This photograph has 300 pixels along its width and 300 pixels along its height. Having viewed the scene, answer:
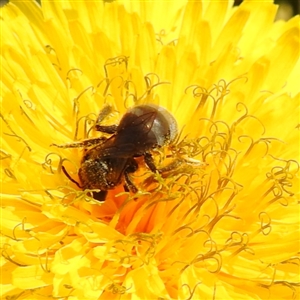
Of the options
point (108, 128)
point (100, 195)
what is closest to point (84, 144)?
point (108, 128)

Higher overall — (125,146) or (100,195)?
(125,146)

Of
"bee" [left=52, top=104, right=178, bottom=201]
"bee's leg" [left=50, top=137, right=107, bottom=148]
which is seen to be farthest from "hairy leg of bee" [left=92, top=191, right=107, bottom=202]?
"bee's leg" [left=50, top=137, right=107, bottom=148]

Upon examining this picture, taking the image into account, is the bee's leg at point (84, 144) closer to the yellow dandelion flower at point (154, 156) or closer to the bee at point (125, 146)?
the bee at point (125, 146)

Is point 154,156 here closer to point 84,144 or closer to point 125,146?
point 125,146

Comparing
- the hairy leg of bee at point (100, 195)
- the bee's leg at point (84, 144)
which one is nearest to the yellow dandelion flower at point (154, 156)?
the hairy leg of bee at point (100, 195)

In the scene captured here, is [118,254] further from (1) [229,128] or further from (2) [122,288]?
(1) [229,128]

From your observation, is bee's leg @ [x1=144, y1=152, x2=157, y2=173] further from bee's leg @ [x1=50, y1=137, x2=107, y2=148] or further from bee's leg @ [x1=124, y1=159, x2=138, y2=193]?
bee's leg @ [x1=50, y1=137, x2=107, y2=148]
